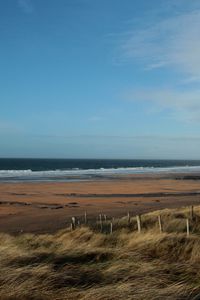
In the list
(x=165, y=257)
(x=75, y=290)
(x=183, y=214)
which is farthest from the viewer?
(x=183, y=214)

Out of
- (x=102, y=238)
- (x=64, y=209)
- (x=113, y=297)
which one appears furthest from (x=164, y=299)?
(x=64, y=209)

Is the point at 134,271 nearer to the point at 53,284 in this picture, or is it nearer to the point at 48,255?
the point at 53,284

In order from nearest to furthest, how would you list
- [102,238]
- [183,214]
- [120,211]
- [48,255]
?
1. [48,255]
2. [102,238]
3. [183,214]
4. [120,211]

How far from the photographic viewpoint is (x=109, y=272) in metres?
9.13

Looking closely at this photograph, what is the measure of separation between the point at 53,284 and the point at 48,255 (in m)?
2.63

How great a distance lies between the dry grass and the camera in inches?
305

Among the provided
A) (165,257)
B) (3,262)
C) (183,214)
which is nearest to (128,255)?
(165,257)

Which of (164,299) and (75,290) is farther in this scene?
(75,290)

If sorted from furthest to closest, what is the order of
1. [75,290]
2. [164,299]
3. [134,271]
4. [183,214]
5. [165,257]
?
[183,214]
[165,257]
[134,271]
[75,290]
[164,299]

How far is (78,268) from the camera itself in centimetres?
946

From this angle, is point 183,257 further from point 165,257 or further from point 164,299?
point 164,299

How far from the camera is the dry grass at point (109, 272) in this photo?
7.74m

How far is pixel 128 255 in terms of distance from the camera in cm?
1098

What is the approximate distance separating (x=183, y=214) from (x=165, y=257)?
9.77m
